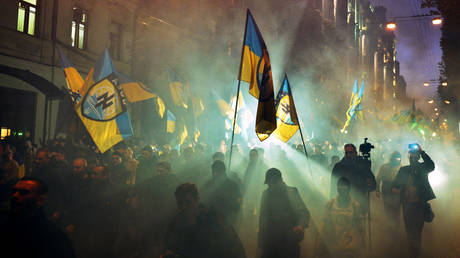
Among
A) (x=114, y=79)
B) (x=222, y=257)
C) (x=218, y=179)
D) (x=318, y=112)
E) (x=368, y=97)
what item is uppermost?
(x=368, y=97)

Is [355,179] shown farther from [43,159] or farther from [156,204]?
[43,159]

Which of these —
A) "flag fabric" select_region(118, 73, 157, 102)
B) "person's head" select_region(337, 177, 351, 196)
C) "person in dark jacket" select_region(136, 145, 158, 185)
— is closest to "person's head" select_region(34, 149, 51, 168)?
"person in dark jacket" select_region(136, 145, 158, 185)

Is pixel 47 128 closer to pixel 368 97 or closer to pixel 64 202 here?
pixel 64 202

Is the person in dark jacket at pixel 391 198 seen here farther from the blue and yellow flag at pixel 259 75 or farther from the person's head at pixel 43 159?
the person's head at pixel 43 159

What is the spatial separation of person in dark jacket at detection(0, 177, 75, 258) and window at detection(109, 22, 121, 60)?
17090mm

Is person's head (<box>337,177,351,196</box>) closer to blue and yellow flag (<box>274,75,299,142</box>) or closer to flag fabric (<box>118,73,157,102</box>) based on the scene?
blue and yellow flag (<box>274,75,299,142</box>)

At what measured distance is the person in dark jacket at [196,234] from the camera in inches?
136

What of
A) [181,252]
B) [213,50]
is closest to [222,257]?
[181,252]

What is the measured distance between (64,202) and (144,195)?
1058 mm

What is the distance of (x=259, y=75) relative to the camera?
24.2ft

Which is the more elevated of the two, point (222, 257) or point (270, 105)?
point (270, 105)

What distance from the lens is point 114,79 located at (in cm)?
769

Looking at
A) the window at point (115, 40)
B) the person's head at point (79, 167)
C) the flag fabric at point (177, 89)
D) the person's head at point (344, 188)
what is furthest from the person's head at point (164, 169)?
the window at point (115, 40)

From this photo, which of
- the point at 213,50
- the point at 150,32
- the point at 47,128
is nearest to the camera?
the point at 47,128
